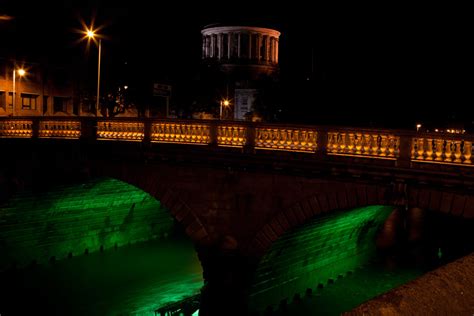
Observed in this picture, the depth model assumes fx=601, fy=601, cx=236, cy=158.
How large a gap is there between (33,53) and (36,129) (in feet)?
74.3

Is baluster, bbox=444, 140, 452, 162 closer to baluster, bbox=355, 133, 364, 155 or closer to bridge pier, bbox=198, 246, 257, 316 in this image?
baluster, bbox=355, 133, 364, 155

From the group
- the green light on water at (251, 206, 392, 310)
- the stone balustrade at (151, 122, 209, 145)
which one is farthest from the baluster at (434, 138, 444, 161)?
the stone balustrade at (151, 122, 209, 145)

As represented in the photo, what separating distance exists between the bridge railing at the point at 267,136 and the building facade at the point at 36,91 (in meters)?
17.0

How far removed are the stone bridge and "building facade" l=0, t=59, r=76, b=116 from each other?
58.6 feet

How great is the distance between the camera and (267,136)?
48.8ft

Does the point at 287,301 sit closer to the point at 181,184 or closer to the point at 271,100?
the point at 181,184

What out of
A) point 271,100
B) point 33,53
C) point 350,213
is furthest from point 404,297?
point 271,100

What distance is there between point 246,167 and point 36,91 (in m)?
27.6

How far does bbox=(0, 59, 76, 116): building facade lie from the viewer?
3628 cm

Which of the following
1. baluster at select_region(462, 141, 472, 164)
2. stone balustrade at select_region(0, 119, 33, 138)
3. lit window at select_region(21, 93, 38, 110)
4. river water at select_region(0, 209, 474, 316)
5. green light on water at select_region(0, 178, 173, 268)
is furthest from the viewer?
lit window at select_region(21, 93, 38, 110)

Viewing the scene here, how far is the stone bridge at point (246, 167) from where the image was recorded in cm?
1253

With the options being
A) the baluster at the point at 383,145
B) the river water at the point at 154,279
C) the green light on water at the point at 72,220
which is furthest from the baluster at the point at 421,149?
the green light on water at the point at 72,220

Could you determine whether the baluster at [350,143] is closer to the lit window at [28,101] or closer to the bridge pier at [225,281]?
the bridge pier at [225,281]

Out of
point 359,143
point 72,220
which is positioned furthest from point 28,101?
point 359,143
